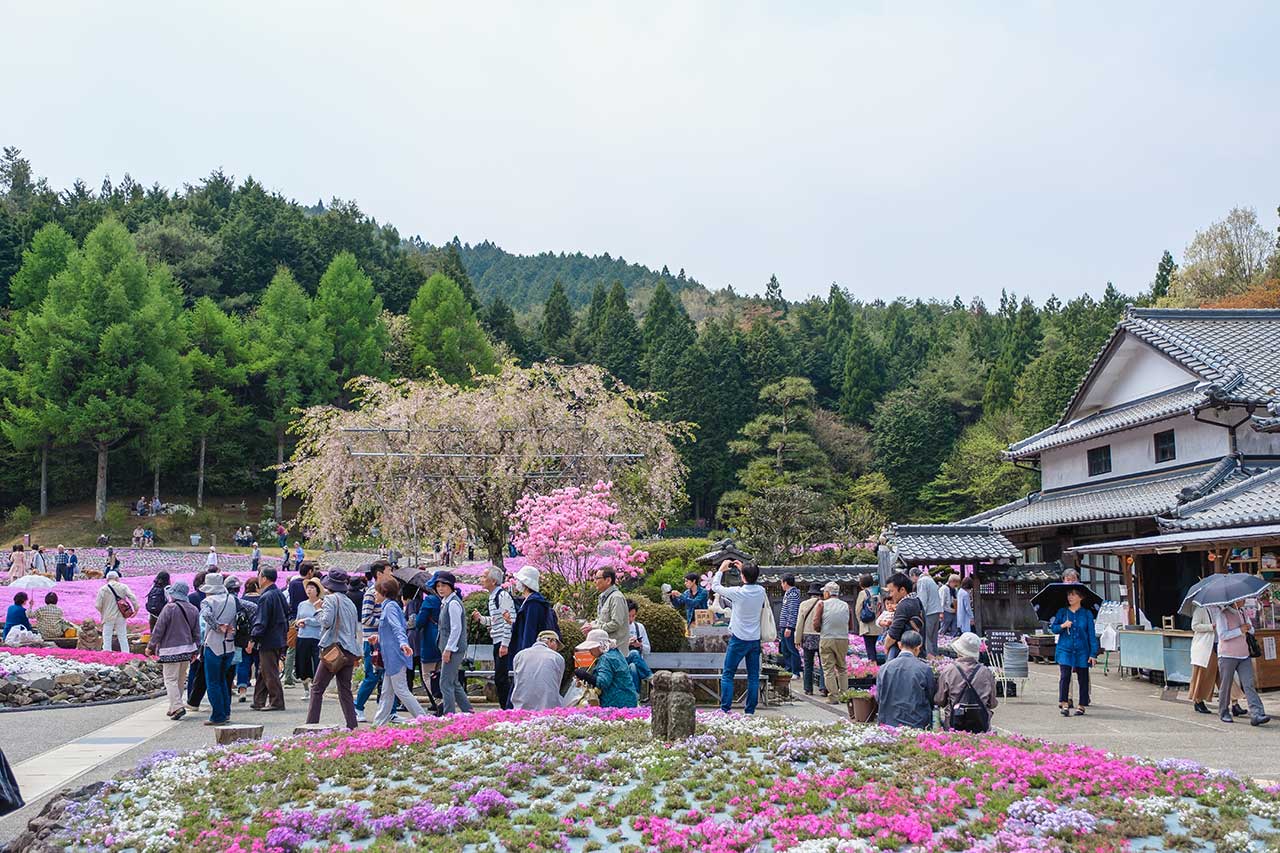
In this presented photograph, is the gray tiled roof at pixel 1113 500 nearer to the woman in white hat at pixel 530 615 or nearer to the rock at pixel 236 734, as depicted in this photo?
the woman in white hat at pixel 530 615

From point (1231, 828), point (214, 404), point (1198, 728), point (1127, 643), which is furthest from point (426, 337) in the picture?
point (1231, 828)

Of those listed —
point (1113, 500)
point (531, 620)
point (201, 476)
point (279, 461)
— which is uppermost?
point (279, 461)

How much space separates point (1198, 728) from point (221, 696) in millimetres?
11319

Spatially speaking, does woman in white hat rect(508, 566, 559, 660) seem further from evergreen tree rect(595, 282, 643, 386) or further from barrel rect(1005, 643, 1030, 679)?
evergreen tree rect(595, 282, 643, 386)

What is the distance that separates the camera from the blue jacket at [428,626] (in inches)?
466

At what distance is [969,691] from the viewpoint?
8859 mm

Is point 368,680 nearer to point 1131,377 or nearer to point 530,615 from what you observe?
point 530,615

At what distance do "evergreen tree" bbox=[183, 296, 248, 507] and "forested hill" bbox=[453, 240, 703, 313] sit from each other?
266ft

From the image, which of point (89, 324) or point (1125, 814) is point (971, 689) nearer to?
point (1125, 814)

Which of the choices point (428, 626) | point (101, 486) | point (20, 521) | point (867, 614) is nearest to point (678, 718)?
point (428, 626)

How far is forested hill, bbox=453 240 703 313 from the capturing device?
15175cm

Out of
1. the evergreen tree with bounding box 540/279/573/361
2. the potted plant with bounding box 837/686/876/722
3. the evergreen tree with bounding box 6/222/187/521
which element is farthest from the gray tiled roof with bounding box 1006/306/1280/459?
the evergreen tree with bounding box 540/279/573/361

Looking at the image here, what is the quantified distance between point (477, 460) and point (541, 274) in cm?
13898

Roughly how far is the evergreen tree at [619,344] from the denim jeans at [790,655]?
54198 mm
